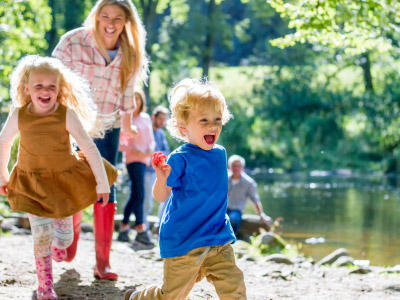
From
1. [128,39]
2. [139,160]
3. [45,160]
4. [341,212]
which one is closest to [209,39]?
[341,212]

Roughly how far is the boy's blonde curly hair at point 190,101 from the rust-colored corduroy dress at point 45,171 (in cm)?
82

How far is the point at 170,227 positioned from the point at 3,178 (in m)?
1.23

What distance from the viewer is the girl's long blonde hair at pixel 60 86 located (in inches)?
155

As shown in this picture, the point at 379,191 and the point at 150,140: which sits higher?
the point at 150,140

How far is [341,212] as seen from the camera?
11836 millimetres

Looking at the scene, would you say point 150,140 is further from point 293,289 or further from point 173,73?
point 173,73

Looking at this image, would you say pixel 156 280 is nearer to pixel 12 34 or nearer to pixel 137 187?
pixel 137 187

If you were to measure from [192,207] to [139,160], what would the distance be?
402cm

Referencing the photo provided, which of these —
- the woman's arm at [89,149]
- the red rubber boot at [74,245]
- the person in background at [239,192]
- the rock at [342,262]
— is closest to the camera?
the woman's arm at [89,149]

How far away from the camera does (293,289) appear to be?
4.75m

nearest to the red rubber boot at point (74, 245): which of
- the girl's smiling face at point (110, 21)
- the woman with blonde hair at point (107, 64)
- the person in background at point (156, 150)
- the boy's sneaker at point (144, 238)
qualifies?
the woman with blonde hair at point (107, 64)

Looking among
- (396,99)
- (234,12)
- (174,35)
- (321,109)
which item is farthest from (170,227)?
(234,12)

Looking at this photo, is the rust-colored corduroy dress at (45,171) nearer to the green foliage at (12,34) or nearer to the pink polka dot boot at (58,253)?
the pink polka dot boot at (58,253)

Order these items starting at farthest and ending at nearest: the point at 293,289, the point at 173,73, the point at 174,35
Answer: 1. the point at 174,35
2. the point at 173,73
3. the point at 293,289
